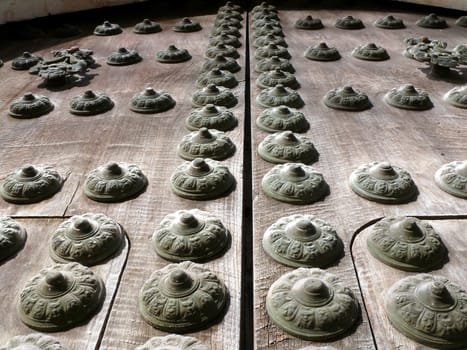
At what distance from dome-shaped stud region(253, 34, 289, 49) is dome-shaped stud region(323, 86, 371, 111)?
0.69m

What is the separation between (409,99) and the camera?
176 centimetres

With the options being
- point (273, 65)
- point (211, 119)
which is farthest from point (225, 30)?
point (211, 119)

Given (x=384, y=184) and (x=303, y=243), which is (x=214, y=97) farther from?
(x=303, y=243)

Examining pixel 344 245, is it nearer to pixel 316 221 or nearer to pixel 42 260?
pixel 316 221

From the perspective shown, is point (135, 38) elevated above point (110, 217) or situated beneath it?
situated beneath

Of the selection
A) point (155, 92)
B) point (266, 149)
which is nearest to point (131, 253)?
point (266, 149)

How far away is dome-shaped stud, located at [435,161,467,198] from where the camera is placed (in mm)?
1262

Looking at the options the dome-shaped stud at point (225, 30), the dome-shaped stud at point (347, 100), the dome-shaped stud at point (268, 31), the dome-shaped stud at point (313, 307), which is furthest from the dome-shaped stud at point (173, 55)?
the dome-shaped stud at point (313, 307)

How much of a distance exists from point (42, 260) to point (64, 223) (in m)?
0.10

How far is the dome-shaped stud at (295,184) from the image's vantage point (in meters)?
1.25

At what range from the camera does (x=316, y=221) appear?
1.13 metres

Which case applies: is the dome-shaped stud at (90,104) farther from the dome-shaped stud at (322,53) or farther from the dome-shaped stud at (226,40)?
the dome-shaped stud at (322,53)

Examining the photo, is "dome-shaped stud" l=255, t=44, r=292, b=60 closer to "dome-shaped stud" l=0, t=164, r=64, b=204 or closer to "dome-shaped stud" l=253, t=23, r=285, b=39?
"dome-shaped stud" l=253, t=23, r=285, b=39

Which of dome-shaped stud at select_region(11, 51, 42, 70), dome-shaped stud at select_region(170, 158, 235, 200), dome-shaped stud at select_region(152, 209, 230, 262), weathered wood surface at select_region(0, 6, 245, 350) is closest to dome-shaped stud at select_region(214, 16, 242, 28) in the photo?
weathered wood surface at select_region(0, 6, 245, 350)
